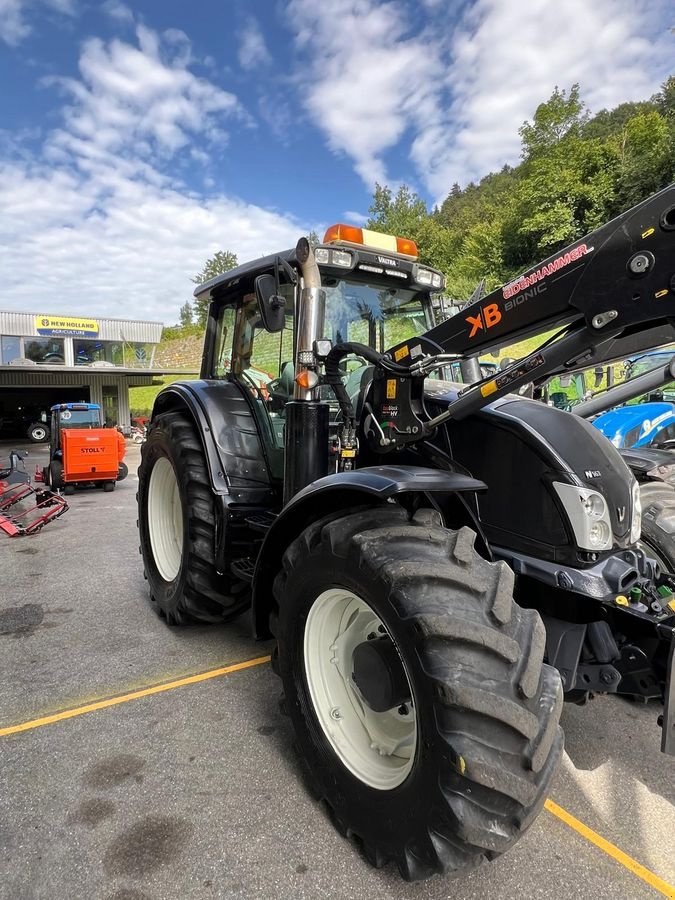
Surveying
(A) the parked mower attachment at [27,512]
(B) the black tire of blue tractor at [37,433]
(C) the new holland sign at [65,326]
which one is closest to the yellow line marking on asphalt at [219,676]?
(A) the parked mower attachment at [27,512]

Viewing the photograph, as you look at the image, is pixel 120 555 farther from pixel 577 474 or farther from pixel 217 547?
pixel 577 474

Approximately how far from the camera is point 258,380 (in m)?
3.65

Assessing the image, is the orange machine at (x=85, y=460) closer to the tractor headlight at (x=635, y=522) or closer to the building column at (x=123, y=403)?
the tractor headlight at (x=635, y=522)

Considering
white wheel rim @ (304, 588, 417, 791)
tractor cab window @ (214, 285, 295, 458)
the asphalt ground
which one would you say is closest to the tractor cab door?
tractor cab window @ (214, 285, 295, 458)

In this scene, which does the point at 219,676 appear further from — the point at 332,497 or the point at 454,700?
the point at 454,700

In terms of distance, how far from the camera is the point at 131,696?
3.12 meters

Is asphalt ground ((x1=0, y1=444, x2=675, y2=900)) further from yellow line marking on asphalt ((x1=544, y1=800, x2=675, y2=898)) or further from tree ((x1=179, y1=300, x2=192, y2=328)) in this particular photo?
tree ((x1=179, y1=300, x2=192, y2=328))

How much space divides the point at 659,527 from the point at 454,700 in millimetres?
1808

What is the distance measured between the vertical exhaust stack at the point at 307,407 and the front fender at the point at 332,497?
391 millimetres

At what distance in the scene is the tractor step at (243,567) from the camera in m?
3.15

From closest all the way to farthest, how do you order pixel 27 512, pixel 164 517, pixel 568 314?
pixel 568 314 → pixel 164 517 → pixel 27 512

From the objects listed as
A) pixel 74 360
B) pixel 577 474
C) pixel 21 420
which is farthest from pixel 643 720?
pixel 21 420

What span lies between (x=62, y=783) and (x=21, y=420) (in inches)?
1349

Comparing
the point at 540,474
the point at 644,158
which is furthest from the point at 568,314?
the point at 644,158
